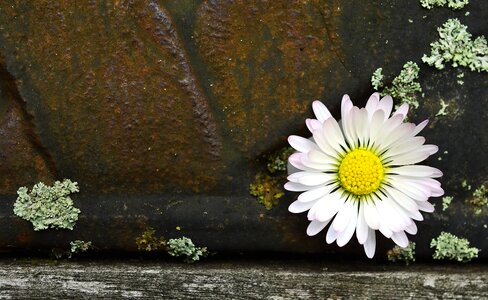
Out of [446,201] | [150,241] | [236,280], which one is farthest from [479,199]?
[150,241]

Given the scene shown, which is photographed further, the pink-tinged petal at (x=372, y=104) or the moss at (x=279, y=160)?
the moss at (x=279, y=160)

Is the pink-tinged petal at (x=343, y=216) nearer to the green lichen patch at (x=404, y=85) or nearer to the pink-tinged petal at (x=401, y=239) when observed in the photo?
the pink-tinged petal at (x=401, y=239)

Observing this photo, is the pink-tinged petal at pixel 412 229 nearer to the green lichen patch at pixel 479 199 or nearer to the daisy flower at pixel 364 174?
the daisy flower at pixel 364 174

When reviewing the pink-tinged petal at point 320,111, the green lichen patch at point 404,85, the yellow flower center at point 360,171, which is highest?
the green lichen patch at point 404,85

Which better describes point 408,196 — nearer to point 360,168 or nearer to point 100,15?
point 360,168

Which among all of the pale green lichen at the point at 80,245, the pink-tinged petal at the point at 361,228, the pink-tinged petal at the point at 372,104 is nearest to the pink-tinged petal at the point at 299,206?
the pink-tinged petal at the point at 361,228

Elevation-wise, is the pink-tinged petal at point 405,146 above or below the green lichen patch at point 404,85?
below

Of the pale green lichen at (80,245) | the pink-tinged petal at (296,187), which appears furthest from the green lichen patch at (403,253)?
the pale green lichen at (80,245)
